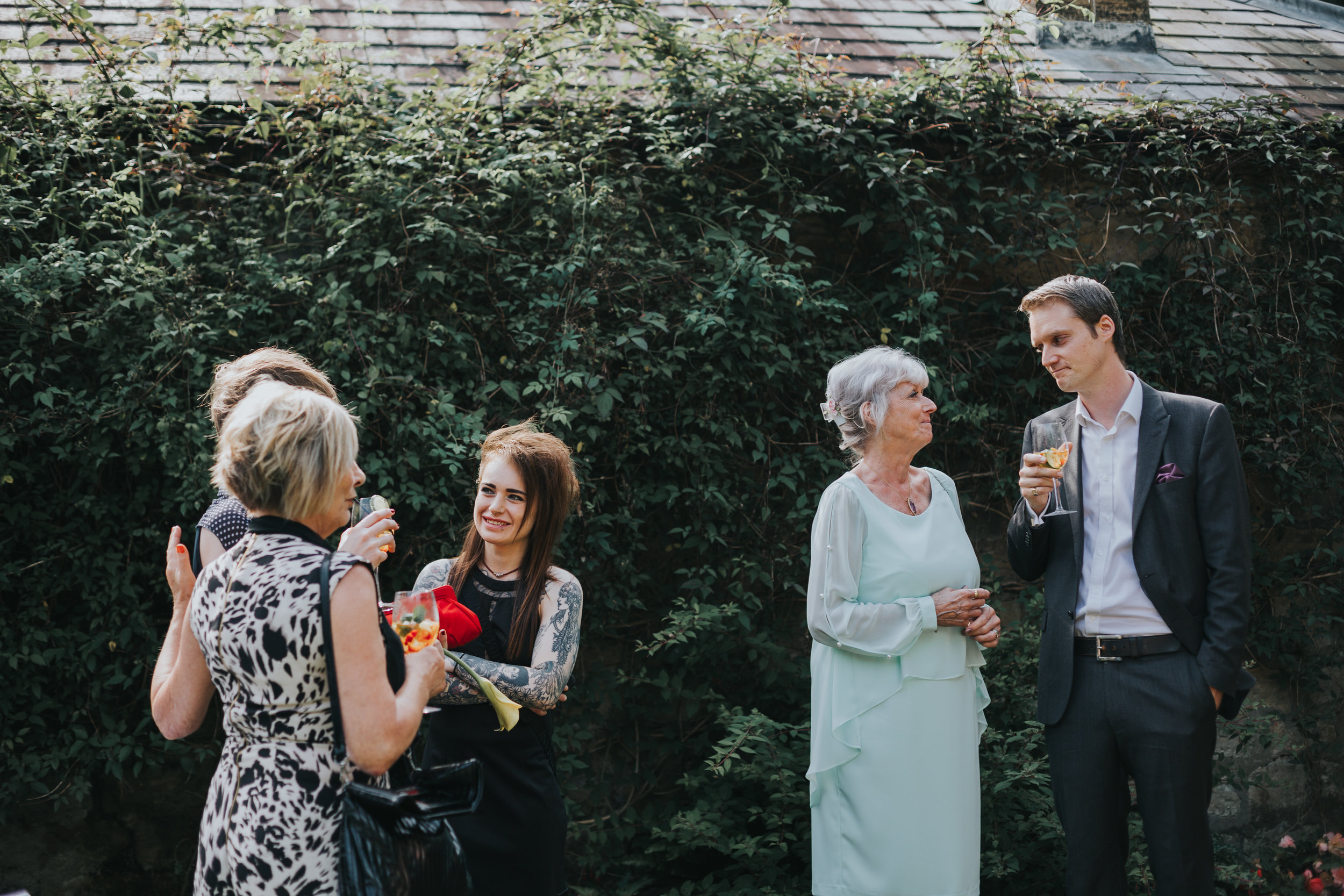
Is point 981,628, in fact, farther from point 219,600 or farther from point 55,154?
point 55,154

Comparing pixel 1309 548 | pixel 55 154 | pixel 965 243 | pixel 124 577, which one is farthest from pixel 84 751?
pixel 1309 548

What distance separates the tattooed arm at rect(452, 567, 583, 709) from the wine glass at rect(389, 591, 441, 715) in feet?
1.46

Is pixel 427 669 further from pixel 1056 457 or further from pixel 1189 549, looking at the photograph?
pixel 1189 549

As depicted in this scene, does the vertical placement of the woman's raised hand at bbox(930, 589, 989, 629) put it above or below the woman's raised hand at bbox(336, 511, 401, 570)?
below

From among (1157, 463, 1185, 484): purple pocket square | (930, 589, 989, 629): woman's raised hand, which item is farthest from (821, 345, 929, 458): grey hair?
(1157, 463, 1185, 484): purple pocket square

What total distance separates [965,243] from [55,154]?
4105mm

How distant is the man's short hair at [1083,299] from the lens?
3.07 meters

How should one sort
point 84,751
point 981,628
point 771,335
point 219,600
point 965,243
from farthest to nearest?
point 965,243, point 771,335, point 84,751, point 981,628, point 219,600

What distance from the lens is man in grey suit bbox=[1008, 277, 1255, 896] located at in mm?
2832

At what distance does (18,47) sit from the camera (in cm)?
454

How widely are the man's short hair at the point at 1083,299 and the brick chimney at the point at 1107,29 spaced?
3.82 m

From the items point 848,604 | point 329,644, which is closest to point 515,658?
point 329,644

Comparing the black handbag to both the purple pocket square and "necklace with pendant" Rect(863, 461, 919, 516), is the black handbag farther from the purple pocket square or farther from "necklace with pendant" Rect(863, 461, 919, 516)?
the purple pocket square

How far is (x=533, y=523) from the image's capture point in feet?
9.27
